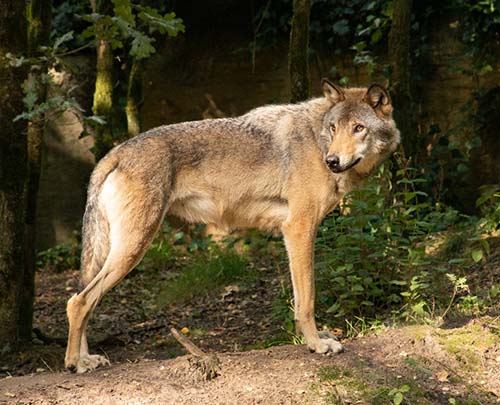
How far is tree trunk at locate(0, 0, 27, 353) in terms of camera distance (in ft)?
20.4

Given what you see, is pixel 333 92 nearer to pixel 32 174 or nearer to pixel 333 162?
pixel 333 162

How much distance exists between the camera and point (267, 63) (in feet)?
37.1

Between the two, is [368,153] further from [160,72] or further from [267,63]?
[160,72]

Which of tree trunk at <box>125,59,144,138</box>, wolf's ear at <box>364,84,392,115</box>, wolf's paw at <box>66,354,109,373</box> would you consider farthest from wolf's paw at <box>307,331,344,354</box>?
tree trunk at <box>125,59,144,138</box>

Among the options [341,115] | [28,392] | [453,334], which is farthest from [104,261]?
[453,334]

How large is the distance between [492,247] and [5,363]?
15.7 feet

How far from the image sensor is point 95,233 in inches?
216

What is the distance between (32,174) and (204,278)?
246 centimetres

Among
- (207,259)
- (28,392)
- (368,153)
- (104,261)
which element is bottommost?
(207,259)

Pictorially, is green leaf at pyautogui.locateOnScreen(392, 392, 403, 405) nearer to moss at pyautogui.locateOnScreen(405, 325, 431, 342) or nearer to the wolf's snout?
moss at pyautogui.locateOnScreen(405, 325, 431, 342)

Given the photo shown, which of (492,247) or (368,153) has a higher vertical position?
(368,153)

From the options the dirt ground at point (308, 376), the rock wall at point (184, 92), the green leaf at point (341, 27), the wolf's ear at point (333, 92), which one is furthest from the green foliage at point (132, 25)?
the rock wall at point (184, 92)

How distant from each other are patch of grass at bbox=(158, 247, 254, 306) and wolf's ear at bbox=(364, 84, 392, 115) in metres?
3.64

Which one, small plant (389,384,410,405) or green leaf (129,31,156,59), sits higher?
green leaf (129,31,156,59)
